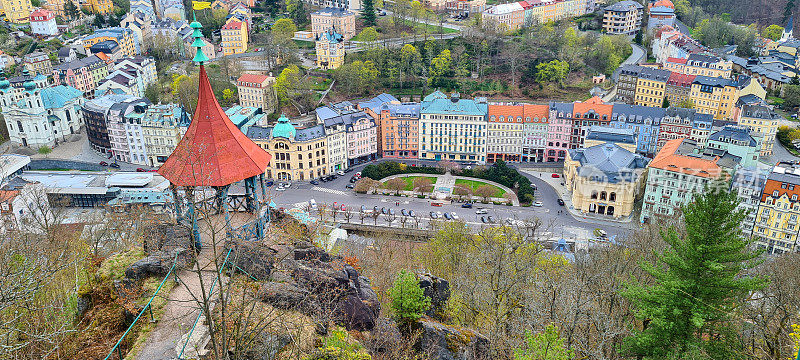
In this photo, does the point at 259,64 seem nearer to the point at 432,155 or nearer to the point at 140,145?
the point at 140,145

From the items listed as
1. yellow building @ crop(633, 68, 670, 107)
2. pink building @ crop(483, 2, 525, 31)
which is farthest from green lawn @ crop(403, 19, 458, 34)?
yellow building @ crop(633, 68, 670, 107)

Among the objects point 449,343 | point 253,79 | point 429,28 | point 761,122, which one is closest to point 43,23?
point 253,79

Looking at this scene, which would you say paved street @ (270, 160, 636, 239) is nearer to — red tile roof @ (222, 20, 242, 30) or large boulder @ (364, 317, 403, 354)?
large boulder @ (364, 317, 403, 354)

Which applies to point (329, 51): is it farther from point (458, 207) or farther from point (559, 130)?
point (458, 207)

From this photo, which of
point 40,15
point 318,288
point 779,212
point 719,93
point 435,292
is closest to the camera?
point 318,288

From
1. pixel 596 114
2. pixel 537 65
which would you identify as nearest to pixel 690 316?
pixel 596 114

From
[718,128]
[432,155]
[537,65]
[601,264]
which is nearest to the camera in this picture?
[601,264]
